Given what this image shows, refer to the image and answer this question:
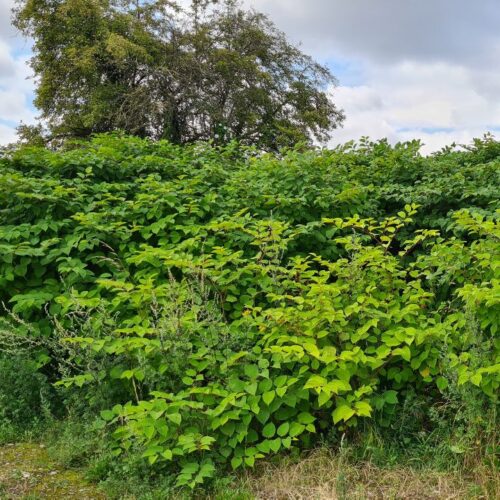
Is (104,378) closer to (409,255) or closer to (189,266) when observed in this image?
(189,266)

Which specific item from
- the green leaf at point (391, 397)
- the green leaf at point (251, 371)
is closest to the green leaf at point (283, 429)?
the green leaf at point (251, 371)

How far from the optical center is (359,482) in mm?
2441

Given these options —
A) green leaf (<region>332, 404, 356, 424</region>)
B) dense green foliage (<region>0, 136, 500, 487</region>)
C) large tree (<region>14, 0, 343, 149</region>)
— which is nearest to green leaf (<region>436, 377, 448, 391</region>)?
dense green foliage (<region>0, 136, 500, 487</region>)

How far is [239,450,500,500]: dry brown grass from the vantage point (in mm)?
2305

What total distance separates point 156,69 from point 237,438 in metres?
16.5

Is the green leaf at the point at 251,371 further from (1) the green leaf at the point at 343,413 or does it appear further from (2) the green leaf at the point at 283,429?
(1) the green leaf at the point at 343,413

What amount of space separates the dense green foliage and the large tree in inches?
477

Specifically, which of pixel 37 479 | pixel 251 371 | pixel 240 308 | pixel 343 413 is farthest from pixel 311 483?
pixel 37 479

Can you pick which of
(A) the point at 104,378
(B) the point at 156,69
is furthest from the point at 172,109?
(A) the point at 104,378

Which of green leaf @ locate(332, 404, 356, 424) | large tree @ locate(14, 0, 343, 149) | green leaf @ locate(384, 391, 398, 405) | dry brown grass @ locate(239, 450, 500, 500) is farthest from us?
large tree @ locate(14, 0, 343, 149)

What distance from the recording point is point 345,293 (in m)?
3.07

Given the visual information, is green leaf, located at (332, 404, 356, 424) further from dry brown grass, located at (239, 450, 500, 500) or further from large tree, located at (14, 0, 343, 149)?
large tree, located at (14, 0, 343, 149)

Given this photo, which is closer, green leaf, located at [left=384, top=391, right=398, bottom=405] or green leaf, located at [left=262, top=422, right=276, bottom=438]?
green leaf, located at [left=262, top=422, right=276, bottom=438]

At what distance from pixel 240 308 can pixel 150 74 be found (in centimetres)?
1591
